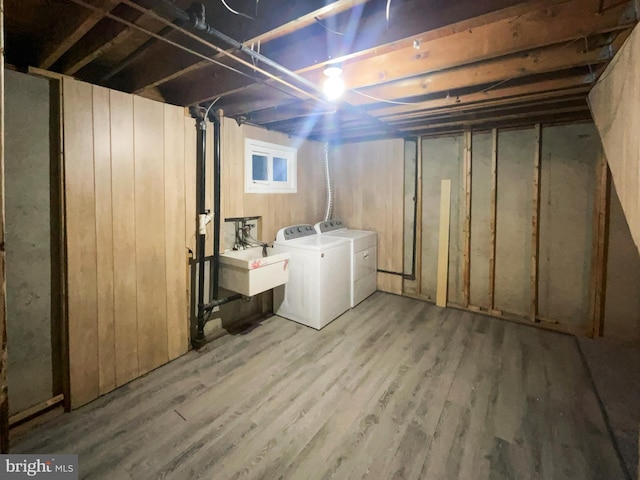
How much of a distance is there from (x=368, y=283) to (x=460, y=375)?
1.82 meters

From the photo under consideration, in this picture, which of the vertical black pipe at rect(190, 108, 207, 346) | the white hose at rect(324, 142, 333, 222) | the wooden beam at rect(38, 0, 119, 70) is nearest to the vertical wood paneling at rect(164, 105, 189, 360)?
the vertical black pipe at rect(190, 108, 207, 346)

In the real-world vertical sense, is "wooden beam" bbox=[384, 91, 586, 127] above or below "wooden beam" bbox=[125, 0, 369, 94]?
above

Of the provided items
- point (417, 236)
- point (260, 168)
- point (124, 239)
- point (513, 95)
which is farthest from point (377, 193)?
point (124, 239)

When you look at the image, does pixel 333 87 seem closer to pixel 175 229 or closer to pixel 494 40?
pixel 494 40

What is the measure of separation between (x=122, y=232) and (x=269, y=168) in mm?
1730

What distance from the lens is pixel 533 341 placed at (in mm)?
2988

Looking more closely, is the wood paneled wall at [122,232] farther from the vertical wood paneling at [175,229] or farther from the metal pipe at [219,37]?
the metal pipe at [219,37]

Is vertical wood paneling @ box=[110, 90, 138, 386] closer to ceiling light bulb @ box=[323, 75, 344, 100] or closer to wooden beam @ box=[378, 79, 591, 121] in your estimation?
ceiling light bulb @ box=[323, 75, 344, 100]

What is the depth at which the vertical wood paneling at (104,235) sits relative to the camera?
2.04m

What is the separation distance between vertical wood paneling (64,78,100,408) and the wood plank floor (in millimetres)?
263

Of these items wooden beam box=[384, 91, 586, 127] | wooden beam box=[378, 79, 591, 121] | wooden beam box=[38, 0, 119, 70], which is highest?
wooden beam box=[384, 91, 586, 127]

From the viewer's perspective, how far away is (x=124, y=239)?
222 centimetres

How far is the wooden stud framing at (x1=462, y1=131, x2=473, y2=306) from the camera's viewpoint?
356 cm

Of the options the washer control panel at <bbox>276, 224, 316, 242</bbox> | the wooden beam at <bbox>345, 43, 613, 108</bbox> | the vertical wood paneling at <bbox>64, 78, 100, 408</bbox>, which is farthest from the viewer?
the washer control panel at <bbox>276, 224, 316, 242</bbox>
